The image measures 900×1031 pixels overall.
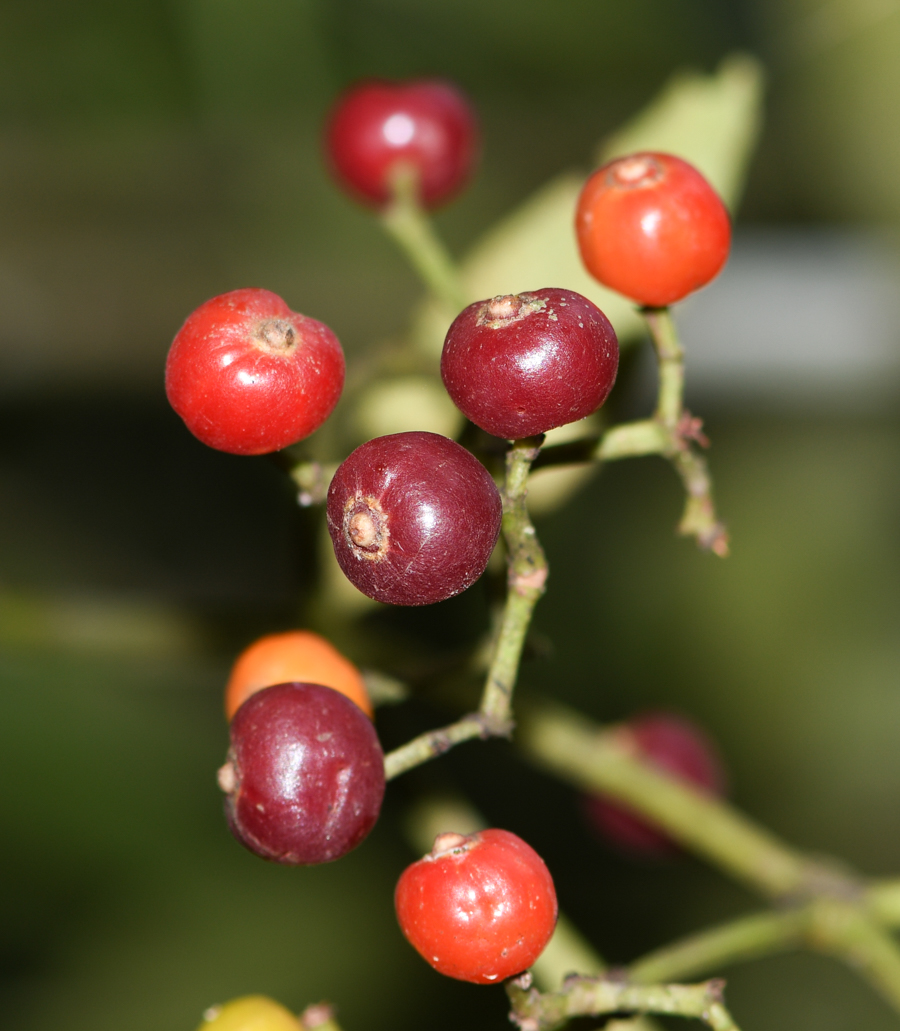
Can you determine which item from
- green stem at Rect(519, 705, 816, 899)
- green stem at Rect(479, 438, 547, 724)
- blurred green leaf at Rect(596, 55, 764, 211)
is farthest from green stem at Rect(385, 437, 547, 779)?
blurred green leaf at Rect(596, 55, 764, 211)

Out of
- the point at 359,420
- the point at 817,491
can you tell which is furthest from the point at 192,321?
the point at 817,491

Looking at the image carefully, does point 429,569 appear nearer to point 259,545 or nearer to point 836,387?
point 259,545

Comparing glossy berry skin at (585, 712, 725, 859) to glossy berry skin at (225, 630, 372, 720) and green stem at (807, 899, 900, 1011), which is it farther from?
glossy berry skin at (225, 630, 372, 720)

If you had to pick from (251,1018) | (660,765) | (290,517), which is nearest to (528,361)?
(251,1018)

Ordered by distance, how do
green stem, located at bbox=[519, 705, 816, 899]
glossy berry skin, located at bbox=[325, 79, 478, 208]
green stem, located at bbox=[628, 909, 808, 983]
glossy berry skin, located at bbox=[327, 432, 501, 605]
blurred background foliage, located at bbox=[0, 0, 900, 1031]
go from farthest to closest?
1. blurred background foliage, located at bbox=[0, 0, 900, 1031]
2. glossy berry skin, located at bbox=[325, 79, 478, 208]
3. green stem, located at bbox=[519, 705, 816, 899]
4. green stem, located at bbox=[628, 909, 808, 983]
5. glossy berry skin, located at bbox=[327, 432, 501, 605]

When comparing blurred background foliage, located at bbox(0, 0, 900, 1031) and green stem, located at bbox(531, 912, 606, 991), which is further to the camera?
blurred background foliage, located at bbox(0, 0, 900, 1031)
